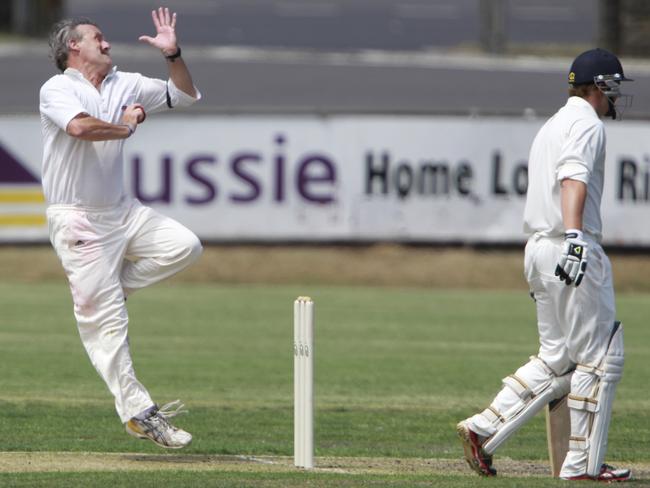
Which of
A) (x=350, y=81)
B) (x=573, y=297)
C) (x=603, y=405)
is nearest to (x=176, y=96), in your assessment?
(x=573, y=297)

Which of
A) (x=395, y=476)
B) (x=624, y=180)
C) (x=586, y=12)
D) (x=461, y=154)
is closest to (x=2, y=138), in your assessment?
(x=461, y=154)

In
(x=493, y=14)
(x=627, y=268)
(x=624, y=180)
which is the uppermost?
(x=493, y=14)

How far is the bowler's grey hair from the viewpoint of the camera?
781 cm

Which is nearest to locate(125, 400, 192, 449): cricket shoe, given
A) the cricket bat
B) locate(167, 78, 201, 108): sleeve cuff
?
locate(167, 78, 201, 108): sleeve cuff

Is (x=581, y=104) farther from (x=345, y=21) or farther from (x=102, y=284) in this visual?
(x=345, y=21)

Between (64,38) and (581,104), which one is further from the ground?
(64,38)

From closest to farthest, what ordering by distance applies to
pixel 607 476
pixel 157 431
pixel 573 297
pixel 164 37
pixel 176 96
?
pixel 573 297, pixel 607 476, pixel 157 431, pixel 164 37, pixel 176 96

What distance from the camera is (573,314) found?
23.2 ft

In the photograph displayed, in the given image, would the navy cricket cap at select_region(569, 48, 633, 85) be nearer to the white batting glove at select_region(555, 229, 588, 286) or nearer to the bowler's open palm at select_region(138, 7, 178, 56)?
the white batting glove at select_region(555, 229, 588, 286)

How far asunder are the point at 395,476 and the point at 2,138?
1171 cm

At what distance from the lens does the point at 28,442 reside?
828cm

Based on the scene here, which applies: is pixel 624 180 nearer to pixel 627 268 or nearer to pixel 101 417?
pixel 627 268

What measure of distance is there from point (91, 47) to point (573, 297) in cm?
285

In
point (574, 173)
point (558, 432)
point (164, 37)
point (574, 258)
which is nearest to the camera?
point (574, 258)
